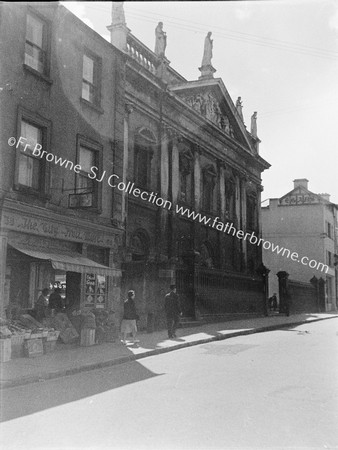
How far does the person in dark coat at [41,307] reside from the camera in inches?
555

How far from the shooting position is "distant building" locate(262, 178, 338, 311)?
48594 millimetres

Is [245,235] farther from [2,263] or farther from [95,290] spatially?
[2,263]

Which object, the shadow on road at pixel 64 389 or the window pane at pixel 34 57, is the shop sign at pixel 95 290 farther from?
the window pane at pixel 34 57

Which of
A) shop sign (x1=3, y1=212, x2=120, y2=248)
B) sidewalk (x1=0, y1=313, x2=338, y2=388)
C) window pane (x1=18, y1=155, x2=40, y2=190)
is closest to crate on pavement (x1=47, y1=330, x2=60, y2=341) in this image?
sidewalk (x1=0, y1=313, x2=338, y2=388)

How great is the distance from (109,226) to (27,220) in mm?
4103

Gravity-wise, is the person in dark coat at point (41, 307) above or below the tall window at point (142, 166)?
below

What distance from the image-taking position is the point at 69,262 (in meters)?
13.9

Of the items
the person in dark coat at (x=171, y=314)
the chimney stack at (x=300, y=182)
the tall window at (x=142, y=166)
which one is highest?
the chimney stack at (x=300, y=182)

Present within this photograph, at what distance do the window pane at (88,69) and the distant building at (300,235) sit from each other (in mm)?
33992

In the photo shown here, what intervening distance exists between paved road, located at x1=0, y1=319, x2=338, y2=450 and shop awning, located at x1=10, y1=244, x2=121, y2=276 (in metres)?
3.23

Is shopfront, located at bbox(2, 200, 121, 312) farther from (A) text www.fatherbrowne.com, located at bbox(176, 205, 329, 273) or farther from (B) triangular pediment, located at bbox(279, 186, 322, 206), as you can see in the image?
(B) triangular pediment, located at bbox(279, 186, 322, 206)

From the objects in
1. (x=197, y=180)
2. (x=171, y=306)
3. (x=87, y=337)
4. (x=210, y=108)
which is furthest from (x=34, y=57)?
(x=210, y=108)

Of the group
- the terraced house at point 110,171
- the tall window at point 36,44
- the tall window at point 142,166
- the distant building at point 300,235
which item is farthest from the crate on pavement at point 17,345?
the distant building at point 300,235

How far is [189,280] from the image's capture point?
75.0ft
